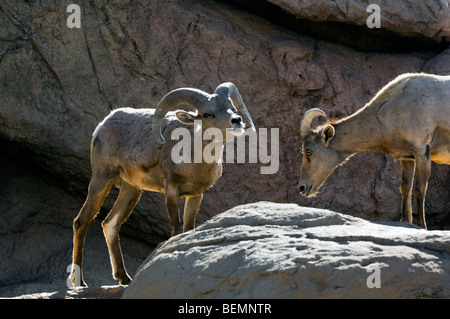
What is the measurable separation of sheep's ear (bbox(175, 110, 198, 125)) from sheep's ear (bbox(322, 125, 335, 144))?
2454 mm

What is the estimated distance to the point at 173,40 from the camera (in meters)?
11.6

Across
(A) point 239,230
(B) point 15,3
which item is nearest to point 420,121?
(A) point 239,230

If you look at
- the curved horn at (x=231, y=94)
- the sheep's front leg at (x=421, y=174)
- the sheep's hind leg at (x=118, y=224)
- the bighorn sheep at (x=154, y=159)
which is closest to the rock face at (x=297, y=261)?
the bighorn sheep at (x=154, y=159)

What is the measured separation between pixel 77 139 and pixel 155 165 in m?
3.03

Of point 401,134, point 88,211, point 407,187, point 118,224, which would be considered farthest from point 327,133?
point 88,211

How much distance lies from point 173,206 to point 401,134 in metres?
3.16

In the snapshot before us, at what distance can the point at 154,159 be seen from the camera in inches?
338

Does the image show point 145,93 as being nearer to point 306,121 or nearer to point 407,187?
point 306,121

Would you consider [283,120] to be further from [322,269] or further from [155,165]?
[322,269]

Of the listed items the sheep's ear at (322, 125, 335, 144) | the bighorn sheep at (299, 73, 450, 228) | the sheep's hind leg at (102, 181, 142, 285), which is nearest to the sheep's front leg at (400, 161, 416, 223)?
the bighorn sheep at (299, 73, 450, 228)

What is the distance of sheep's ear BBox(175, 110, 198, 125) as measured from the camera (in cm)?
835

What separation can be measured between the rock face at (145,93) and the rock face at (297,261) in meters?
5.18

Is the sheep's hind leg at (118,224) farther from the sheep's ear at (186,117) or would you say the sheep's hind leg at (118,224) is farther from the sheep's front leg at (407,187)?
the sheep's front leg at (407,187)

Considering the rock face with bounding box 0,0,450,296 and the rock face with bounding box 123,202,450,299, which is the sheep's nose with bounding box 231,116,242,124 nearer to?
the rock face with bounding box 123,202,450,299
